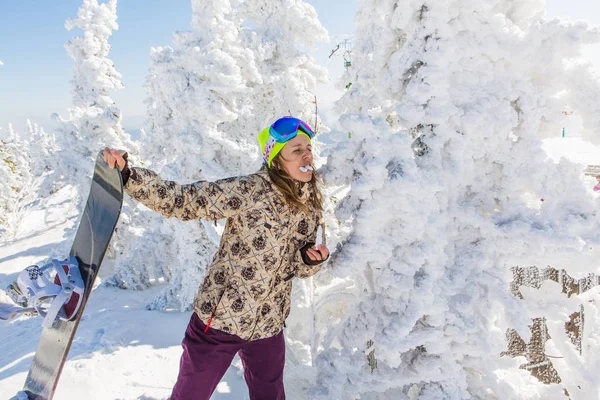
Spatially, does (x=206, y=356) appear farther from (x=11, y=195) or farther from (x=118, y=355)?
(x=11, y=195)

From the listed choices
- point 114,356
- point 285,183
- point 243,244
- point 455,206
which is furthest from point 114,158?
point 114,356

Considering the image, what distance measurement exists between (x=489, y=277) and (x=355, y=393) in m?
1.42

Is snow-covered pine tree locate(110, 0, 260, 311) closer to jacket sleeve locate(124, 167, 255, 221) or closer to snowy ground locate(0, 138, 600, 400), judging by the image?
snowy ground locate(0, 138, 600, 400)

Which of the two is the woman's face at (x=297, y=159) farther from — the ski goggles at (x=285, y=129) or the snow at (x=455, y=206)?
the snow at (x=455, y=206)

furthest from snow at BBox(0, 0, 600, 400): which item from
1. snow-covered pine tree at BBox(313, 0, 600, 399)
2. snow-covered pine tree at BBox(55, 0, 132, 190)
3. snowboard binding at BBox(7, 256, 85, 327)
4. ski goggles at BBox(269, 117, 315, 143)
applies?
snow-covered pine tree at BBox(55, 0, 132, 190)

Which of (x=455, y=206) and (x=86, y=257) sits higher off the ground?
Answer: (x=455, y=206)

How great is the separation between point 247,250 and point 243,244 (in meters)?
0.05

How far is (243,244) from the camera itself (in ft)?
7.66

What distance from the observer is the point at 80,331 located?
549 centimetres

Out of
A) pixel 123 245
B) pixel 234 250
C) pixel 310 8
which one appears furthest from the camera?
pixel 123 245

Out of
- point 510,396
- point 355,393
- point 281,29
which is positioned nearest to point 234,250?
point 355,393

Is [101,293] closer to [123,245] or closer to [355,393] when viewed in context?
[123,245]

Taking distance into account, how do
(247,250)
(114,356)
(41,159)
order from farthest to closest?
(41,159) < (114,356) < (247,250)

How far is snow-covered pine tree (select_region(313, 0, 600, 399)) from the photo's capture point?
2.46 metres
